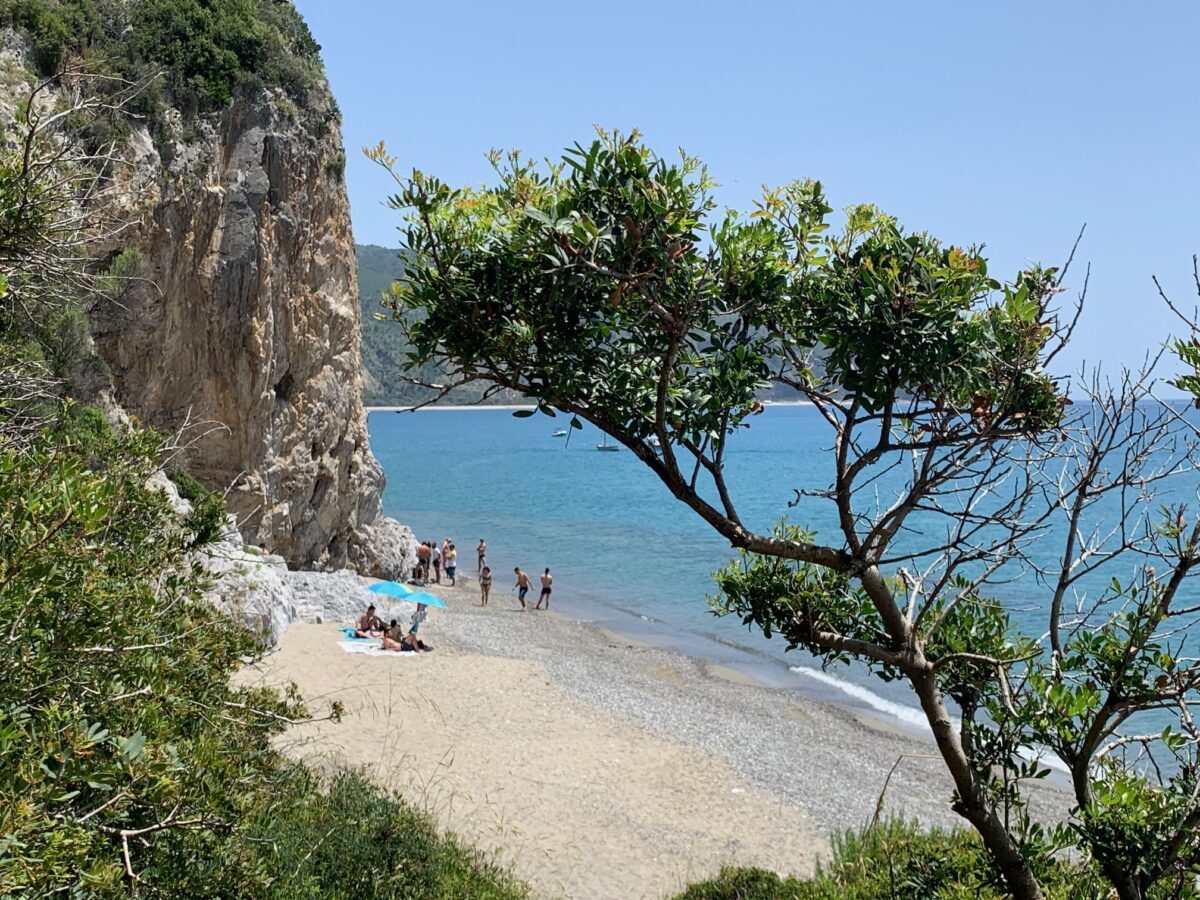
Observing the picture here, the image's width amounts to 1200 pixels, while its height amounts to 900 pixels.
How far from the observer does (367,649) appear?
790 inches

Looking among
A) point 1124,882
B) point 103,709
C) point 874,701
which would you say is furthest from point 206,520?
point 874,701

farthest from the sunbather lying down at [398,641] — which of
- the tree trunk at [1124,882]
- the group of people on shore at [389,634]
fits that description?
the tree trunk at [1124,882]

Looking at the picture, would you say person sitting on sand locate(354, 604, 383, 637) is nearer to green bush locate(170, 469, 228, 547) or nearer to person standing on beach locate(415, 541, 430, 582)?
person standing on beach locate(415, 541, 430, 582)

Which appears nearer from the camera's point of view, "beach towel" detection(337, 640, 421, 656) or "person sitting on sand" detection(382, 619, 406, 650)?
"beach towel" detection(337, 640, 421, 656)

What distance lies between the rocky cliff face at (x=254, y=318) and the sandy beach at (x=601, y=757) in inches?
255

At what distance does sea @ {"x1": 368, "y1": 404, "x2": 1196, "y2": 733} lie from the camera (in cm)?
2509

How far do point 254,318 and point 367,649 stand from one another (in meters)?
9.85

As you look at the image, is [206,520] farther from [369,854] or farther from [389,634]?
[389,634]

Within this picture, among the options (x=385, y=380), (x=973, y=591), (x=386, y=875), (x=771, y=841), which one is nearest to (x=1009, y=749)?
(x=973, y=591)

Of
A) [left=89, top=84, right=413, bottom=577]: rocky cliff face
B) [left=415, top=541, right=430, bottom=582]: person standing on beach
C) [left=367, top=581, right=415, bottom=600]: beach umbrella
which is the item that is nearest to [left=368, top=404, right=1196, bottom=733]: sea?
[left=415, top=541, right=430, bottom=582]: person standing on beach

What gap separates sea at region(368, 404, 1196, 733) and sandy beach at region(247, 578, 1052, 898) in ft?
7.44

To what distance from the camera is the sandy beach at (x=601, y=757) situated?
12086mm

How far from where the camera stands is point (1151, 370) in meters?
5.21

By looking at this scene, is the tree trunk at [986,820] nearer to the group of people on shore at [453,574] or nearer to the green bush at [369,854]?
the green bush at [369,854]
